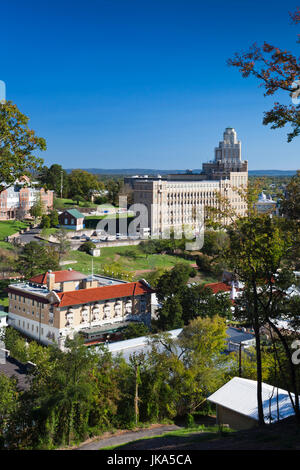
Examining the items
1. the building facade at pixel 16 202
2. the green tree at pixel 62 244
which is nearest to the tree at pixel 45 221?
the building facade at pixel 16 202

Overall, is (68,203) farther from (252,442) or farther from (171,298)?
(252,442)

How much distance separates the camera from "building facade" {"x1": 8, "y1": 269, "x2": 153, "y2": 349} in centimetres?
3325

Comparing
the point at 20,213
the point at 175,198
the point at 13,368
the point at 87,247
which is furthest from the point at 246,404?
the point at 175,198

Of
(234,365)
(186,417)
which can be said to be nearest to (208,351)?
(234,365)

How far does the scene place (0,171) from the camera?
12.0m

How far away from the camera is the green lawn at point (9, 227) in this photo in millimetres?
62388

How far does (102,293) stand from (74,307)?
2603mm

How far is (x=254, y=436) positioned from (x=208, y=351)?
12618 mm

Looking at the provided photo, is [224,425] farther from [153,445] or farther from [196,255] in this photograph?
[196,255]

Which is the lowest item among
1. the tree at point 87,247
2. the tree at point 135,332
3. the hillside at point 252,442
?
the tree at point 135,332

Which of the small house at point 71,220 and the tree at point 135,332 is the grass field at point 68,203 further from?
the tree at point 135,332

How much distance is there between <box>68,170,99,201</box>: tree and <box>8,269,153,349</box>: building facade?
56.9 m

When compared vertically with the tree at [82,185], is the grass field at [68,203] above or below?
below

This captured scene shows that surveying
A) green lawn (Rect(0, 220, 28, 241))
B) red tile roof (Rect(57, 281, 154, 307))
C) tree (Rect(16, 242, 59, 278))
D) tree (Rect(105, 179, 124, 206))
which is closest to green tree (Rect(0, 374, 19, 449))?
red tile roof (Rect(57, 281, 154, 307))
